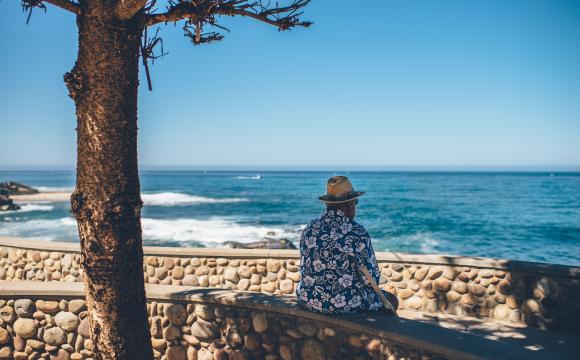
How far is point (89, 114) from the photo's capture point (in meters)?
3.26

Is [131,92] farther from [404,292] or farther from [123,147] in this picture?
[404,292]

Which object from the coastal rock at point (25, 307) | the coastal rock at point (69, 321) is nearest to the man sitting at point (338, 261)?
the coastal rock at point (69, 321)

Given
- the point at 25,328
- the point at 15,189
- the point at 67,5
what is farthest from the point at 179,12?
the point at 15,189

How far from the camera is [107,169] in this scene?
10.7 feet

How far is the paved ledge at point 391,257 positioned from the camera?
5.08m

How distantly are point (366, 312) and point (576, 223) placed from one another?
35.4 meters

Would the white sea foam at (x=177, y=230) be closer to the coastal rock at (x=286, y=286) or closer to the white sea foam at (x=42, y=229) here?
the white sea foam at (x=42, y=229)

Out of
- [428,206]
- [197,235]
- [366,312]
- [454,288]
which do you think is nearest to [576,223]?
[428,206]

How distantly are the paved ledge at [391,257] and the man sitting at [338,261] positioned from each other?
2591mm

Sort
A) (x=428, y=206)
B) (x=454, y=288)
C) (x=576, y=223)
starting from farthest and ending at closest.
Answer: (x=428, y=206) < (x=576, y=223) < (x=454, y=288)

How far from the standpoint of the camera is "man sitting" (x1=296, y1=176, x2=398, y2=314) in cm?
345

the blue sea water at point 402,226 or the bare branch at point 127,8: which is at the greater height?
the bare branch at point 127,8

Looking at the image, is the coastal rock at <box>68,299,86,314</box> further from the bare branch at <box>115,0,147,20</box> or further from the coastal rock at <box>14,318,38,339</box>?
the bare branch at <box>115,0,147,20</box>

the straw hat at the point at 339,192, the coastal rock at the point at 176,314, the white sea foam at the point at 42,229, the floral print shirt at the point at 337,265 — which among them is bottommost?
the white sea foam at the point at 42,229
